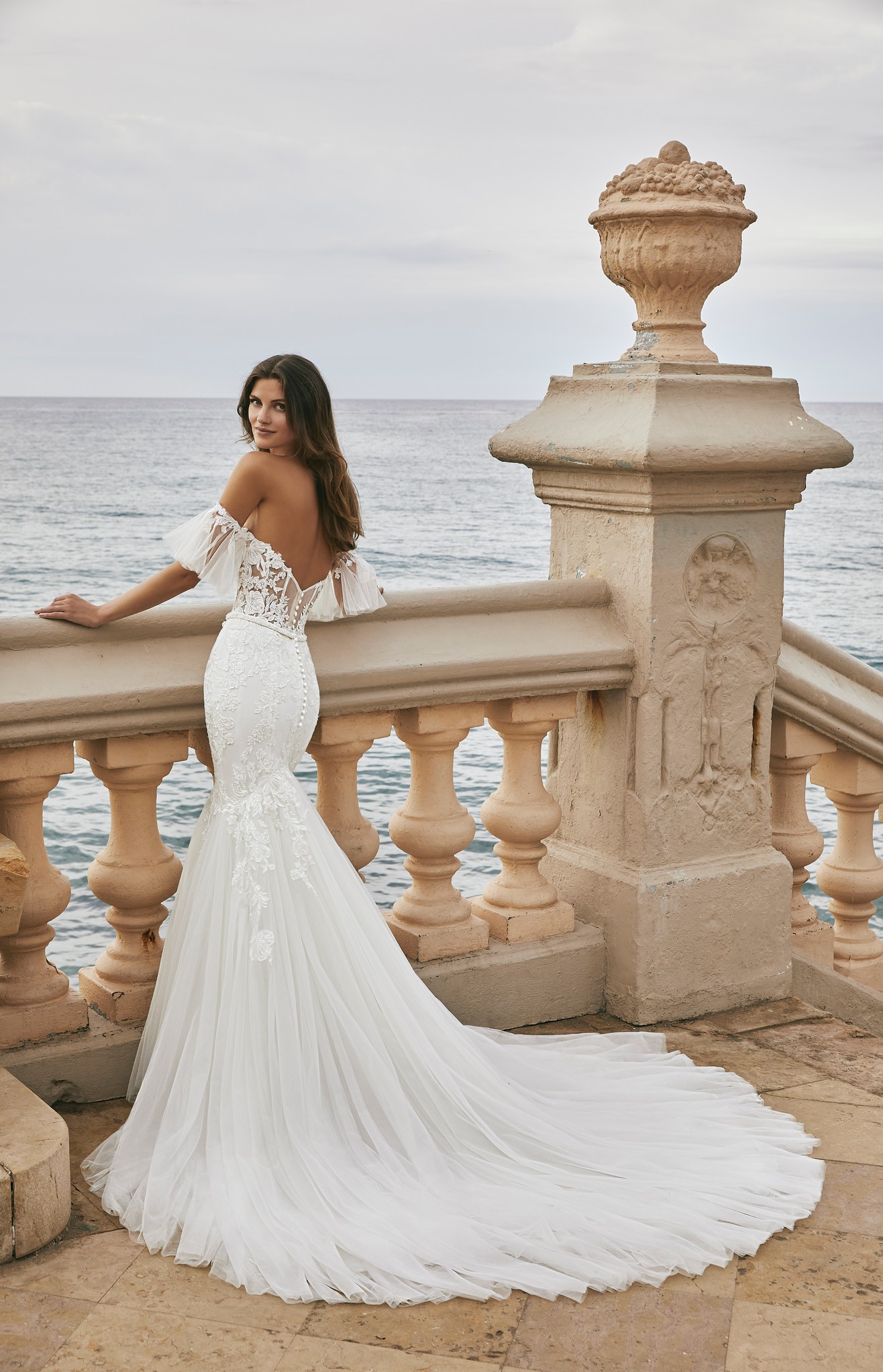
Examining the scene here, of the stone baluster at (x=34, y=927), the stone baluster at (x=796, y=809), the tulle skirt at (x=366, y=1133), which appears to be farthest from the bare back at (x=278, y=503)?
the stone baluster at (x=796, y=809)

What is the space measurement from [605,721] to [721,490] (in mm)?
700

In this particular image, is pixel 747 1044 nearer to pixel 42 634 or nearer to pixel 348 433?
pixel 42 634

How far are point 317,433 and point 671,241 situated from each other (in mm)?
1144

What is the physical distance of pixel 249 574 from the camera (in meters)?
3.21

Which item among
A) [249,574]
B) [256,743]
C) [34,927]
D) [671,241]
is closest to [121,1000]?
[34,927]

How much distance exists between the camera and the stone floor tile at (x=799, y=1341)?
91.4 inches

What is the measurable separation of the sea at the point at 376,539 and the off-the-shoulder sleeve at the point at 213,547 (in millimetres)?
446

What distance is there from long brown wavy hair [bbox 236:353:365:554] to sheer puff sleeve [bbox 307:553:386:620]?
48 mm

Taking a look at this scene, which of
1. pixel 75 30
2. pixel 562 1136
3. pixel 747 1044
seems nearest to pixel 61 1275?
pixel 562 1136

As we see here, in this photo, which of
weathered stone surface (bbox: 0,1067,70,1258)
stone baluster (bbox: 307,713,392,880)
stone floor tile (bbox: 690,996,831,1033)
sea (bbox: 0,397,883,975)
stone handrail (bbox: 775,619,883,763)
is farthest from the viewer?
sea (bbox: 0,397,883,975)

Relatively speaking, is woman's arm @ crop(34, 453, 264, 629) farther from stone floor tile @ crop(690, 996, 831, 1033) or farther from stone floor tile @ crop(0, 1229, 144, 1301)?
stone floor tile @ crop(690, 996, 831, 1033)

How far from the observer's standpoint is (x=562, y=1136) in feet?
9.81

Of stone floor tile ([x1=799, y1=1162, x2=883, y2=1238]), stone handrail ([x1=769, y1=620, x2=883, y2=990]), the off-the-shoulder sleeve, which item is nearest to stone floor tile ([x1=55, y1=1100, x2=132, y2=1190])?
the off-the-shoulder sleeve

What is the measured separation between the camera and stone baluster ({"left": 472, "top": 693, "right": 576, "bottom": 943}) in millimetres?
3715
